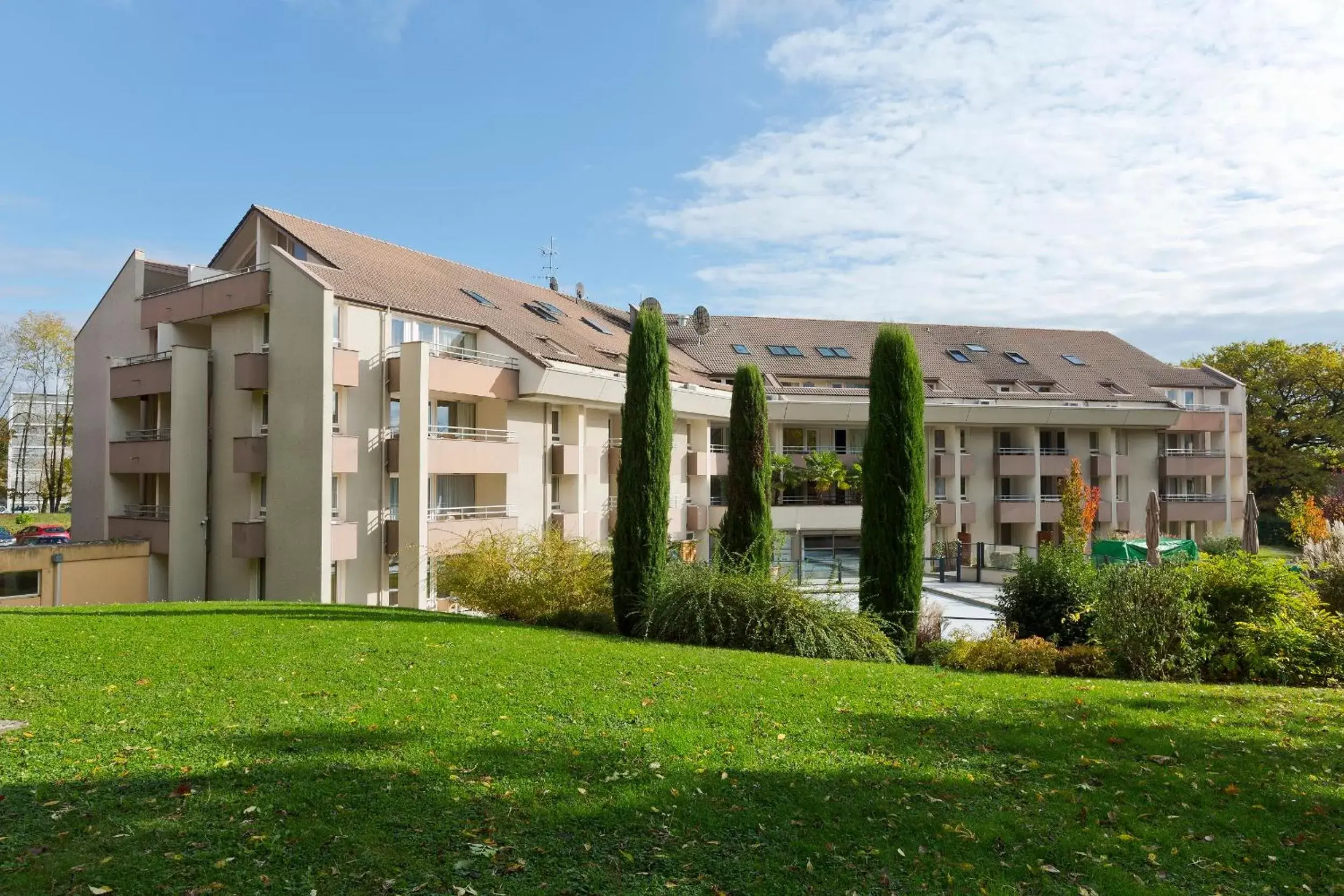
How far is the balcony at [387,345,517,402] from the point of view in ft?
74.9

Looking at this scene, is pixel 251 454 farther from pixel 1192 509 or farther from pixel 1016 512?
pixel 1192 509

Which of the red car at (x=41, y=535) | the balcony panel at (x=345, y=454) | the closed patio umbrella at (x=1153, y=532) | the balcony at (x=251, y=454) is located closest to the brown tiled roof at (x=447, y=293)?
the balcony panel at (x=345, y=454)

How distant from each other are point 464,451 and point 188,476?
25.2 ft

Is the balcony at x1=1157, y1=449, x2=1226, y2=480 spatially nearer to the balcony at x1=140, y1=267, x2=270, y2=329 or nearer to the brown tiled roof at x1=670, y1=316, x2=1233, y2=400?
the brown tiled roof at x1=670, y1=316, x2=1233, y2=400

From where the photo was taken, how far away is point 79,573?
874 inches

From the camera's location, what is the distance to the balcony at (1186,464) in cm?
4306

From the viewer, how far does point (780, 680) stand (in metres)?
10.1

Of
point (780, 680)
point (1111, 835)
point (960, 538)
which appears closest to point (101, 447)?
point (780, 680)

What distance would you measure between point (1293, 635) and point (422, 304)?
2170cm

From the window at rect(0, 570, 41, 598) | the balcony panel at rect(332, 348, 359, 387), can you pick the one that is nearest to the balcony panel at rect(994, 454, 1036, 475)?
the balcony panel at rect(332, 348, 359, 387)

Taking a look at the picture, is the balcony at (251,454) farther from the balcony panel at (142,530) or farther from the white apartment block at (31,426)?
the white apartment block at (31,426)

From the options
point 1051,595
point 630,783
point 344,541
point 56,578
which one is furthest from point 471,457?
point 630,783

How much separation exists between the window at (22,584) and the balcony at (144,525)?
277cm

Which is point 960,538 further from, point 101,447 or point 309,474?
point 101,447
